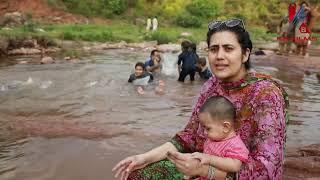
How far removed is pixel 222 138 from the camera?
7.92ft

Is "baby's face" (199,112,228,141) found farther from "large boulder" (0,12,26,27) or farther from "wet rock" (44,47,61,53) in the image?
"large boulder" (0,12,26,27)

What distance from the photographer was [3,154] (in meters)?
5.26

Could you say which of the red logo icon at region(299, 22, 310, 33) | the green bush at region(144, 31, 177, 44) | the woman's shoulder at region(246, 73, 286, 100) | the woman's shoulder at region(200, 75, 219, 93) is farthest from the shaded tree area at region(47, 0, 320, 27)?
the woman's shoulder at region(246, 73, 286, 100)

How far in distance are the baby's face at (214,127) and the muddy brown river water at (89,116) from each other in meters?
2.07

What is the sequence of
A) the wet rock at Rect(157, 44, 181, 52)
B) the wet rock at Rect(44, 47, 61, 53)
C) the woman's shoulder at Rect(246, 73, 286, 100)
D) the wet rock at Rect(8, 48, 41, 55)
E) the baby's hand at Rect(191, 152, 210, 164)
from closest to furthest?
1. the baby's hand at Rect(191, 152, 210, 164)
2. the woman's shoulder at Rect(246, 73, 286, 100)
3. the wet rock at Rect(8, 48, 41, 55)
4. the wet rock at Rect(44, 47, 61, 53)
5. the wet rock at Rect(157, 44, 181, 52)

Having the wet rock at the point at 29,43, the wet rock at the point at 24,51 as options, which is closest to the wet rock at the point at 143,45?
the wet rock at the point at 29,43

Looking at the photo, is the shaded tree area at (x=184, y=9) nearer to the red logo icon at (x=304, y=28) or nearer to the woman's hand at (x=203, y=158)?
the red logo icon at (x=304, y=28)

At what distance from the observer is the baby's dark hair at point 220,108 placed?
93.5 inches

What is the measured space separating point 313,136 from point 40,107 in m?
4.28

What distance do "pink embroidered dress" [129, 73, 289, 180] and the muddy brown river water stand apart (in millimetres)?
1878

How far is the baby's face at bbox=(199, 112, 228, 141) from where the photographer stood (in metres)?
2.39

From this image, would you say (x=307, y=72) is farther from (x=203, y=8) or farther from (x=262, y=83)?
(x=203, y=8)

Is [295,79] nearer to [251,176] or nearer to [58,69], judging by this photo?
[58,69]

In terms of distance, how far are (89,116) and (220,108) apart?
198 inches
